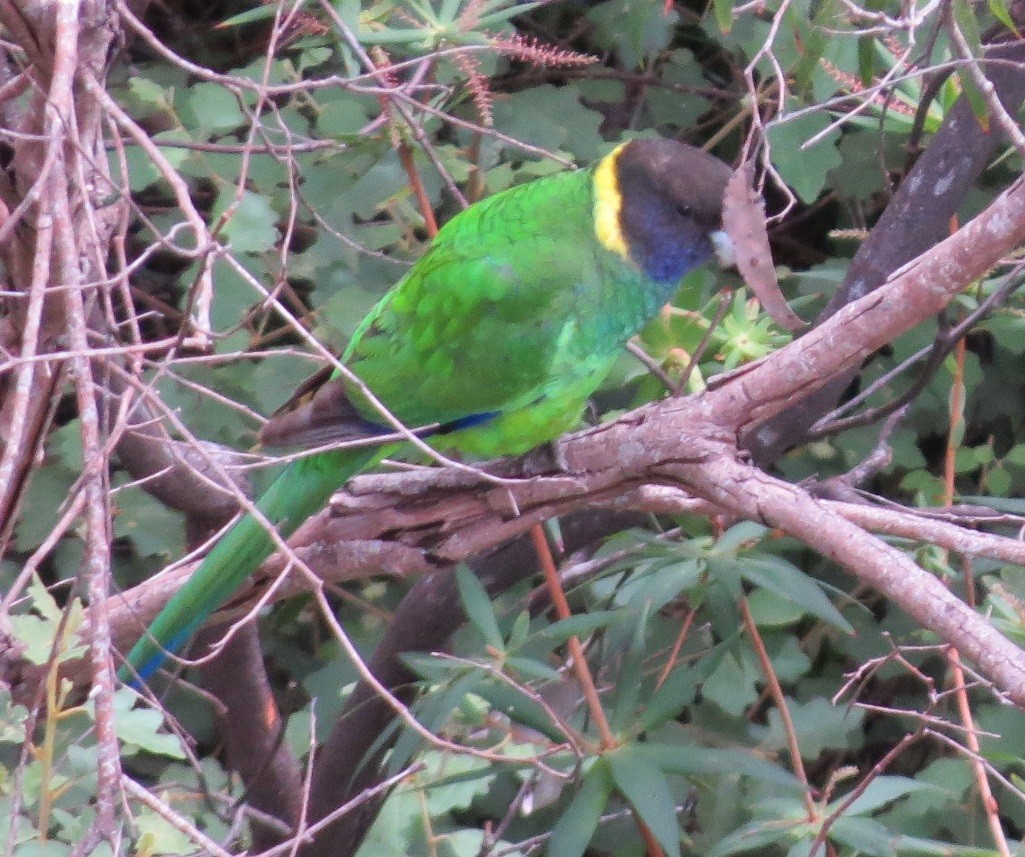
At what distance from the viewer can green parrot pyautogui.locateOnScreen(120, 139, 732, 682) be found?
67.6 inches

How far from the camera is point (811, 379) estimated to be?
1311mm

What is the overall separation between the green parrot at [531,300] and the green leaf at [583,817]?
470 millimetres

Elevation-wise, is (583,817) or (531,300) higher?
(531,300)

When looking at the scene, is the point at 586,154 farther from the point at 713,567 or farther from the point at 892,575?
the point at 892,575

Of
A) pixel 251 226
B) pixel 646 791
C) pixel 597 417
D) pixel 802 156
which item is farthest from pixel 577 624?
pixel 802 156

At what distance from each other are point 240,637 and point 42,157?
30.0 inches

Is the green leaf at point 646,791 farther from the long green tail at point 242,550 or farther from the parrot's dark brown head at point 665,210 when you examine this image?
the parrot's dark brown head at point 665,210

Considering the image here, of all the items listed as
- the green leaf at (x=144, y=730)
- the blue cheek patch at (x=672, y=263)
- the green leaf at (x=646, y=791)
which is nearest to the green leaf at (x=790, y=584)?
the green leaf at (x=646, y=791)

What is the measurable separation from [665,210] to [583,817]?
863 mm

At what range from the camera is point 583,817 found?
156 centimetres

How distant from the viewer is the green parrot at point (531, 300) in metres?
1.72

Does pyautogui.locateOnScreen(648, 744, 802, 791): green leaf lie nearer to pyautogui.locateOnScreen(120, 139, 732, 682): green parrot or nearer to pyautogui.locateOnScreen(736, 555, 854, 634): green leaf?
pyautogui.locateOnScreen(736, 555, 854, 634): green leaf

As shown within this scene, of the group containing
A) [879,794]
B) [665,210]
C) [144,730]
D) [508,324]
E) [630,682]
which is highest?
[665,210]

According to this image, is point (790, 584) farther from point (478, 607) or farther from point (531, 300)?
point (531, 300)
